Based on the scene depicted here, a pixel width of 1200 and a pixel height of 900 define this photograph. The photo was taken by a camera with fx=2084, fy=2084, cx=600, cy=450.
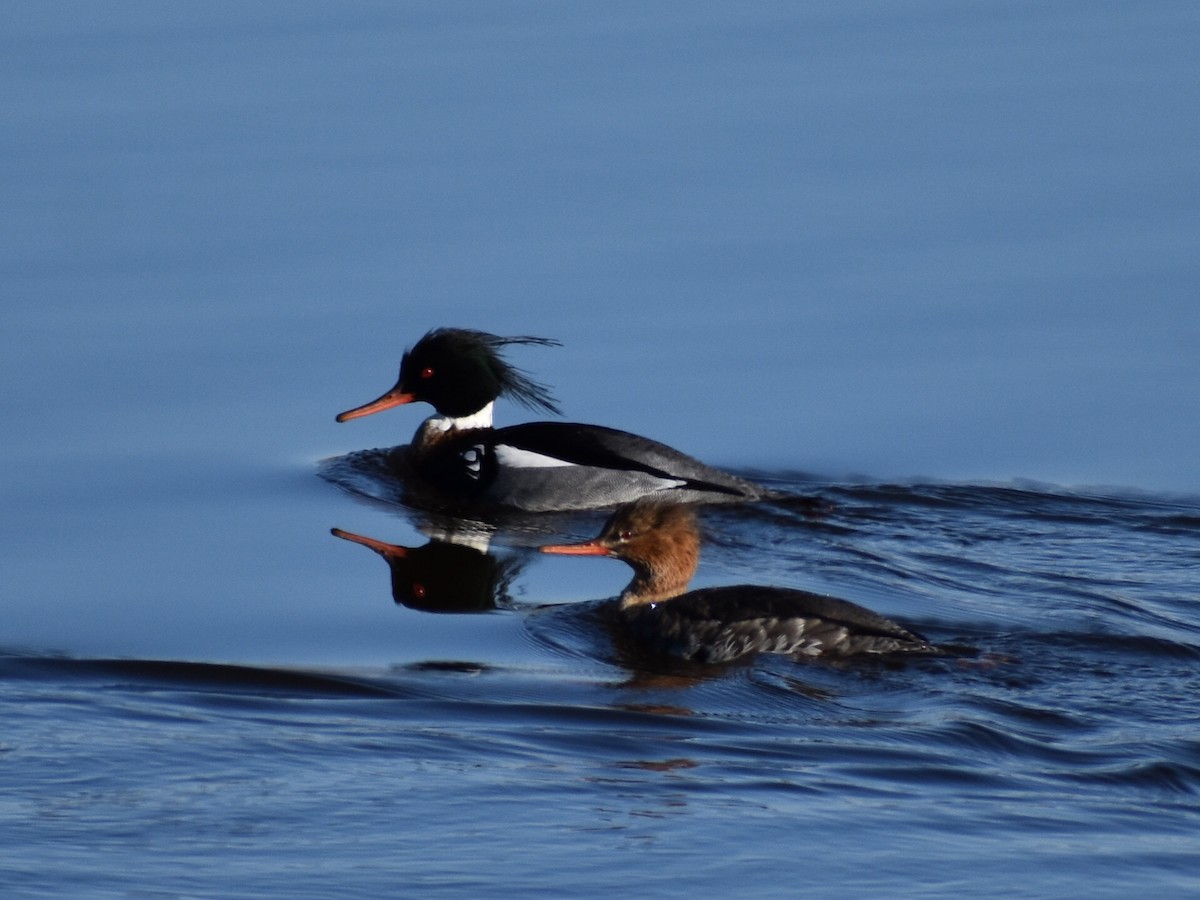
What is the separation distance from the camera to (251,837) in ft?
22.1

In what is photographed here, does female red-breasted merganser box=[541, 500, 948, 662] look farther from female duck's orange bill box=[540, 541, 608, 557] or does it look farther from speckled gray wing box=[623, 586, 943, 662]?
female duck's orange bill box=[540, 541, 608, 557]

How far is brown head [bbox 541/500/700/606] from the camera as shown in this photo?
9.67 metres

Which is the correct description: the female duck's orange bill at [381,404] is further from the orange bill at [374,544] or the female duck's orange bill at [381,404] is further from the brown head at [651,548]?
the brown head at [651,548]

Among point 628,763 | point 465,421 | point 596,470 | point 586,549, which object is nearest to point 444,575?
point 586,549

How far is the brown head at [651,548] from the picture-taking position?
Answer: 967 centimetres

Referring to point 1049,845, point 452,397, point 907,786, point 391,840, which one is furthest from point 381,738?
point 452,397

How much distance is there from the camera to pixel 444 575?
10.5 metres

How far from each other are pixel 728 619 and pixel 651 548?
0.80 meters

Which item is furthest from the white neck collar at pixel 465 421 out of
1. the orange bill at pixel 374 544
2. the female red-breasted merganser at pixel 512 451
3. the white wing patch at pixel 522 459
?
the orange bill at pixel 374 544

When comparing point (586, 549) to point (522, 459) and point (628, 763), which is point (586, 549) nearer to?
point (628, 763)

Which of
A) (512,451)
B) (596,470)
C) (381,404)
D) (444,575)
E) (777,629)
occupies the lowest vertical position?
(777,629)

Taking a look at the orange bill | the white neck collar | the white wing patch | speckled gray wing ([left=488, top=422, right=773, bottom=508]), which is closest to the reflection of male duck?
the orange bill

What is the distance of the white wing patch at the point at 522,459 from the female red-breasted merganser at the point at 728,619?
8.18ft

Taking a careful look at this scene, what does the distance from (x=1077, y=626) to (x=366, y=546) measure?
12.2 feet
